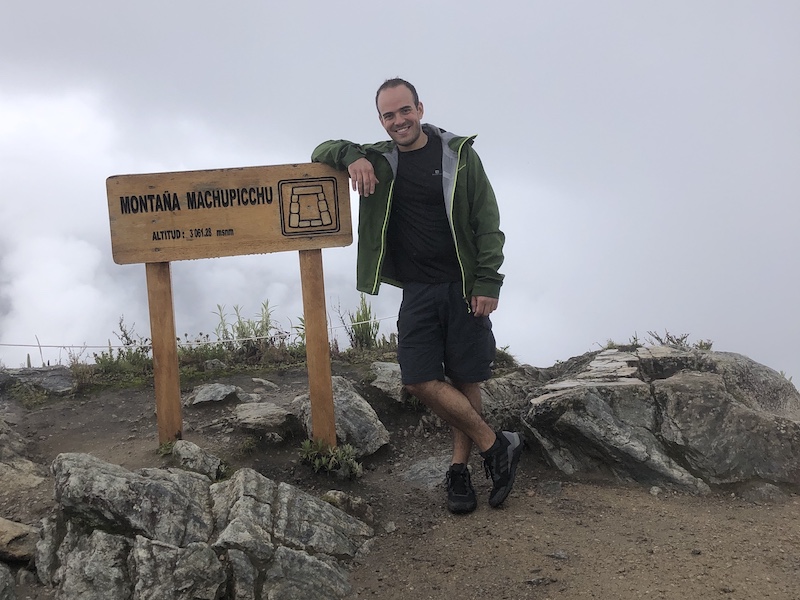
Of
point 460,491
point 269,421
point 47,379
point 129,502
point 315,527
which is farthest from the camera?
point 47,379

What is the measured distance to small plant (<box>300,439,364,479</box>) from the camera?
5.37m

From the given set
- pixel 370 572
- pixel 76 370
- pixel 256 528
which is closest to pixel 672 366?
pixel 370 572

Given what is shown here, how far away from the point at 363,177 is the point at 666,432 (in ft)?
10.7

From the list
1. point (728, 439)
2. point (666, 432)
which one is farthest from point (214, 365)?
point (728, 439)

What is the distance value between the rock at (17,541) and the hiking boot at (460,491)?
2848mm

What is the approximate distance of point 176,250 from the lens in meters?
5.54

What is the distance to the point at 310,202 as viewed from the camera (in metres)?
5.47

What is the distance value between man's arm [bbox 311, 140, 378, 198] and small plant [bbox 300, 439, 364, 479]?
2.12 m

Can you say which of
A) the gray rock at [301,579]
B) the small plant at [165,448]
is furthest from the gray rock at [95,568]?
the small plant at [165,448]

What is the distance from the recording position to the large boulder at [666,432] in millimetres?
5270

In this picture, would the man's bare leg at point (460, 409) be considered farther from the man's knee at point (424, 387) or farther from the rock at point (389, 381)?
the rock at point (389, 381)

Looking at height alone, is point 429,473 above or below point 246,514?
below

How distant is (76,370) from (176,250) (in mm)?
3182

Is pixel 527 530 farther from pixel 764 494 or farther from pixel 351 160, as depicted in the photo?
pixel 351 160
